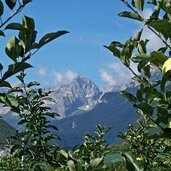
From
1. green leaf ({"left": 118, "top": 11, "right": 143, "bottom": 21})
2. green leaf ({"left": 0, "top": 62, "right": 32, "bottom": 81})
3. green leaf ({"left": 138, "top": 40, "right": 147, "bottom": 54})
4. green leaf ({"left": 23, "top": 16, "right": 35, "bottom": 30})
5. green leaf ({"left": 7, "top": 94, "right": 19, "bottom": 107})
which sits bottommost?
green leaf ({"left": 7, "top": 94, "right": 19, "bottom": 107})

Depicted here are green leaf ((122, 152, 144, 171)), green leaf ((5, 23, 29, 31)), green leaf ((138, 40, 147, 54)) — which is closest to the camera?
green leaf ((122, 152, 144, 171))

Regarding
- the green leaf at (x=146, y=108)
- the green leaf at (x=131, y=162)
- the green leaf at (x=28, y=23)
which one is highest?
the green leaf at (x=28, y=23)

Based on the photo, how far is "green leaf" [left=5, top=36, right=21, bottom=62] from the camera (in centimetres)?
154

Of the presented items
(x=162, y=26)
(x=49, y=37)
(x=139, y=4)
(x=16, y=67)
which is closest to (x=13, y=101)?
(x=16, y=67)

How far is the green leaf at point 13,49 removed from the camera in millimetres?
1539

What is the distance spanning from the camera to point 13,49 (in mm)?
1546

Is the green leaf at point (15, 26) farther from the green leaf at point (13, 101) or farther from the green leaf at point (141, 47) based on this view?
the green leaf at point (141, 47)

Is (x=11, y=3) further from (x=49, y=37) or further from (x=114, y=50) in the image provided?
(x=114, y=50)

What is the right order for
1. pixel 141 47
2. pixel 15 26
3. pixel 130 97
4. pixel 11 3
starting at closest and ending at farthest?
pixel 15 26 < pixel 11 3 < pixel 130 97 < pixel 141 47

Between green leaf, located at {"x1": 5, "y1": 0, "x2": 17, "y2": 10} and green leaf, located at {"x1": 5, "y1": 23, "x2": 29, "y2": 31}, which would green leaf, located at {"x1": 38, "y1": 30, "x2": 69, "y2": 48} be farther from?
green leaf, located at {"x1": 5, "y1": 0, "x2": 17, "y2": 10}

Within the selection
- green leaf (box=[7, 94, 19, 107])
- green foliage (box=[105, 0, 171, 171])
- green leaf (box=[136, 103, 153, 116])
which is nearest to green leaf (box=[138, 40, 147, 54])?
green foliage (box=[105, 0, 171, 171])

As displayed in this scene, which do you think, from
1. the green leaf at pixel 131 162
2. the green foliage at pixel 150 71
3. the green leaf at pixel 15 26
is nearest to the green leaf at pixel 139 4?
the green foliage at pixel 150 71

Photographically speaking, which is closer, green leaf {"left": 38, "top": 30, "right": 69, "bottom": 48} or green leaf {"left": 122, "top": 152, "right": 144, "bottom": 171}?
green leaf {"left": 122, "top": 152, "right": 144, "bottom": 171}

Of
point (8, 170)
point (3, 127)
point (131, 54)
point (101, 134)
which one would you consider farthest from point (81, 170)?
point (3, 127)
